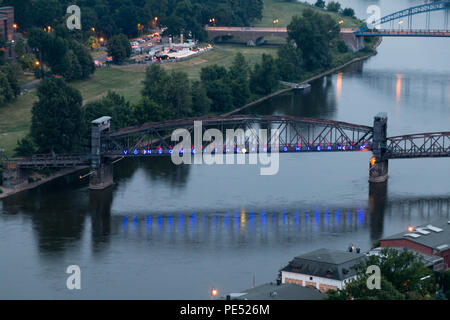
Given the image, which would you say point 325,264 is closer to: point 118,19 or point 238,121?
point 238,121

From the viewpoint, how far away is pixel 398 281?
78375mm

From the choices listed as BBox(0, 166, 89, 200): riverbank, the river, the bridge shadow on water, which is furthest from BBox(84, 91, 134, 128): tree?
the bridge shadow on water

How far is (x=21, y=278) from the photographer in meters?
88.4

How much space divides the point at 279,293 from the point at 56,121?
163 ft

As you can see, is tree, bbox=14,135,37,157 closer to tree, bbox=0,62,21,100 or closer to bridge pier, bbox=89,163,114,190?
bridge pier, bbox=89,163,114,190

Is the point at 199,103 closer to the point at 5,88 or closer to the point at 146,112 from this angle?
the point at 146,112

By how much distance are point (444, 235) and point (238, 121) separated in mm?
34052

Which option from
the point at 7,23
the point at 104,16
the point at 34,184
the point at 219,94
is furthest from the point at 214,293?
the point at 104,16

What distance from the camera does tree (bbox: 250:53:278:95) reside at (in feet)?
543

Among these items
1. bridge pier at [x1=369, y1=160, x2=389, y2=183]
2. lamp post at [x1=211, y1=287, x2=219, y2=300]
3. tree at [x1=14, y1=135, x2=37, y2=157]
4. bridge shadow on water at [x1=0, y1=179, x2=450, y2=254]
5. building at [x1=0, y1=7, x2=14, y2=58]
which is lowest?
lamp post at [x1=211, y1=287, x2=219, y2=300]

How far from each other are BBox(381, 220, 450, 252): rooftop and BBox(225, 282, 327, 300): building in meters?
12.9

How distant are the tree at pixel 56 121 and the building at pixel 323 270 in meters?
41.9
